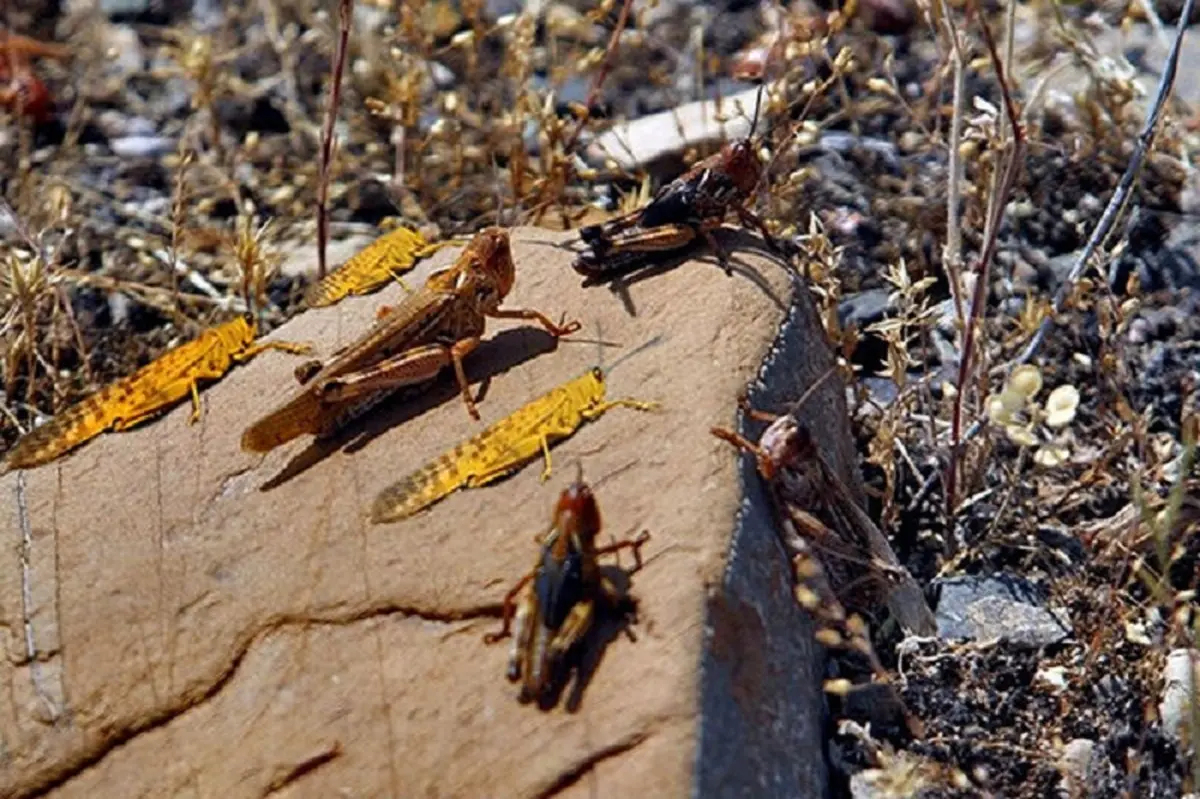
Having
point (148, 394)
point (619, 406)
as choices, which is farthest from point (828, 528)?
point (148, 394)

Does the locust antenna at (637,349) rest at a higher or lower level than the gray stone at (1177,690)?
higher

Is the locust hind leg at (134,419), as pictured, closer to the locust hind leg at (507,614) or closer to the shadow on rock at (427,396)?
the shadow on rock at (427,396)

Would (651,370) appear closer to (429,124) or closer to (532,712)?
(532,712)

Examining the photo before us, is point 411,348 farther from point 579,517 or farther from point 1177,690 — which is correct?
point 1177,690

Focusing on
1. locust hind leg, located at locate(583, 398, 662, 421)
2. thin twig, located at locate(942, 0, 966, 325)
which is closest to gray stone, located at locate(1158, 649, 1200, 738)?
thin twig, located at locate(942, 0, 966, 325)

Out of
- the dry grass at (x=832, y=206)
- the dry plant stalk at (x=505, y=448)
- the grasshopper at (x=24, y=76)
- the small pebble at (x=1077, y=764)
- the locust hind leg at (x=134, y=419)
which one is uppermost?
the dry plant stalk at (x=505, y=448)

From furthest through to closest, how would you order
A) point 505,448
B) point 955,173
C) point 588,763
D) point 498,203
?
point 498,203 < point 955,173 < point 505,448 < point 588,763

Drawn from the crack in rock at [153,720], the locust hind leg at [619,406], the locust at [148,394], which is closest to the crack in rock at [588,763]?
the crack in rock at [153,720]
